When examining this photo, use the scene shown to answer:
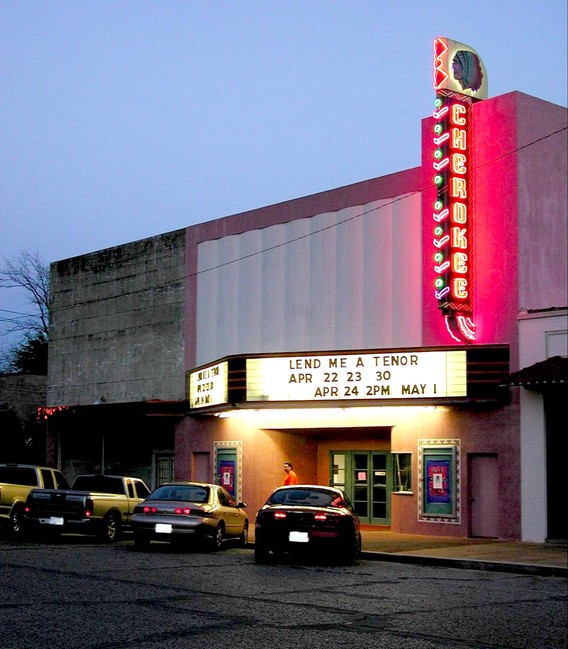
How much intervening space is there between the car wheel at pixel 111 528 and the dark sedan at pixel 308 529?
195 inches

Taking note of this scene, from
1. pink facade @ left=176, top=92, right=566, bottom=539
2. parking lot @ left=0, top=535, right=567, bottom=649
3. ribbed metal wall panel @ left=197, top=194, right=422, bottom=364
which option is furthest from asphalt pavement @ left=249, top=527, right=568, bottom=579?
ribbed metal wall panel @ left=197, top=194, right=422, bottom=364

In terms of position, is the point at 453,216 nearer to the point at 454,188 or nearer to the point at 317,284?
the point at 454,188

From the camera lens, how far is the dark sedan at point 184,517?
2058 centimetres

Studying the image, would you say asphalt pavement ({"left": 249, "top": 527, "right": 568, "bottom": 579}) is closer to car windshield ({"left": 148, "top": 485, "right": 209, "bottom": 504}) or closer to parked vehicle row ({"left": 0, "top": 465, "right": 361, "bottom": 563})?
parked vehicle row ({"left": 0, "top": 465, "right": 361, "bottom": 563})

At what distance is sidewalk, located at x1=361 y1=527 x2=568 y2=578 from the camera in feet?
60.7

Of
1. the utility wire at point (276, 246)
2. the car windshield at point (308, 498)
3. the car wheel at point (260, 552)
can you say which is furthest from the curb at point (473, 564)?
the utility wire at point (276, 246)

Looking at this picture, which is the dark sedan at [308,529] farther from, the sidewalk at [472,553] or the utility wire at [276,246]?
the utility wire at [276,246]

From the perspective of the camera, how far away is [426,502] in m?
25.8

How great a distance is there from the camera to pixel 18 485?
25.5m

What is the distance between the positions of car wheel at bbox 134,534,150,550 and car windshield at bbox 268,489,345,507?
9.19 feet

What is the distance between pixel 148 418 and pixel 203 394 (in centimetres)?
392

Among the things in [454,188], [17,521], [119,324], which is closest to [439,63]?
[454,188]

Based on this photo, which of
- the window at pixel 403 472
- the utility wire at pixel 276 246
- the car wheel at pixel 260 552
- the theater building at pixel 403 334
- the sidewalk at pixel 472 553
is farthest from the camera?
the window at pixel 403 472

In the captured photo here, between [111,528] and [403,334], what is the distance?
343 inches
